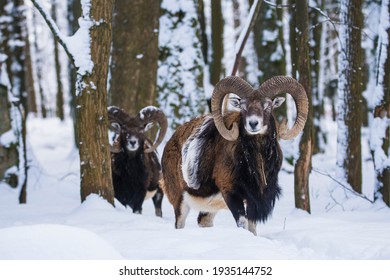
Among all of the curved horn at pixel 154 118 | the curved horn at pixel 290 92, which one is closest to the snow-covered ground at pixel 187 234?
the curved horn at pixel 290 92

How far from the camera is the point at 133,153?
1289 cm

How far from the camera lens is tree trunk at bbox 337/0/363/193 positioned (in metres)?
11.3

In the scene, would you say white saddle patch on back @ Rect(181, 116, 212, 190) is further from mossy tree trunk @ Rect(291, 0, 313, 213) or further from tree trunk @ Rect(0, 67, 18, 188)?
tree trunk @ Rect(0, 67, 18, 188)

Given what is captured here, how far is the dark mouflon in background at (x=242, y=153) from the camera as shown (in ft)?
28.2

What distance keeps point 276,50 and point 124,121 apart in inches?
240

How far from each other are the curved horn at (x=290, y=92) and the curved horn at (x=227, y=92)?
8.1 inches

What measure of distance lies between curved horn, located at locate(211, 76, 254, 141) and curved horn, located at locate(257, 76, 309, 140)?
21 centimetres

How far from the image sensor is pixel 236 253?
6.13m

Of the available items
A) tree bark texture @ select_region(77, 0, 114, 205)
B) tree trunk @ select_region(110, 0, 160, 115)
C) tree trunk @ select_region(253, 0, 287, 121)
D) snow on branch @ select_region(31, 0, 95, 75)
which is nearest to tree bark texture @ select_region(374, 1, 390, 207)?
tree bark texture @ select_region(77, 0, 114, 205)

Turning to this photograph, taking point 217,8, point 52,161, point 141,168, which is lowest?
point 52,161

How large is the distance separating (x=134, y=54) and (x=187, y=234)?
836cm
